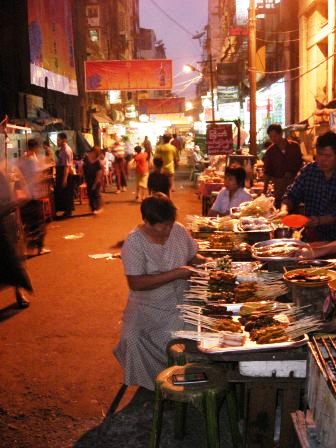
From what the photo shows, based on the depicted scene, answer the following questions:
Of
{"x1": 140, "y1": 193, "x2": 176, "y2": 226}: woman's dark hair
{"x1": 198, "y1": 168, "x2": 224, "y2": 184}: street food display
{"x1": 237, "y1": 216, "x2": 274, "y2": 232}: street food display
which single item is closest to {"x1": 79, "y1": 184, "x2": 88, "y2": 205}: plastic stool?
{"x1": 198, "y1": 168, "x2": 224, "y2": 184}: street food display

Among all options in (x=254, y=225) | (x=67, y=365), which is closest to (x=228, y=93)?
(x=254, y=225)

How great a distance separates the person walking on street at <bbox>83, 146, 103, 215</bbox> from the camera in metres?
16.0

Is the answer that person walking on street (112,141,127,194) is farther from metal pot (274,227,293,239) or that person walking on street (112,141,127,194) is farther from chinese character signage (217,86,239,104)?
metal pot (274,227,293,239)

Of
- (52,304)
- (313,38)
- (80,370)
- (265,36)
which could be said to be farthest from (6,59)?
(80,370)

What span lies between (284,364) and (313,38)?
534 inches

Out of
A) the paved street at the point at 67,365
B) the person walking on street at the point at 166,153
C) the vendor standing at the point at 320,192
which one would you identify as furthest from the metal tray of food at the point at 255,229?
the person walking on street at the point at 166,153

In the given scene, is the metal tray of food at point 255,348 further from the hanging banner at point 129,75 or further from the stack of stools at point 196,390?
the hanging banner at point 129,75

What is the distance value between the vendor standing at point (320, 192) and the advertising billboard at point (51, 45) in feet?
48.3

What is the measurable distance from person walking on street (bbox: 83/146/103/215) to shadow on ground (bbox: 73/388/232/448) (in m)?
11.7

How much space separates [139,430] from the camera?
171 inches

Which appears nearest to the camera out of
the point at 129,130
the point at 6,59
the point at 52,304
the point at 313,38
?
the point at 52,304

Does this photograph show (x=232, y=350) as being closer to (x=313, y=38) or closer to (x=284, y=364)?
(x=284, y=364)

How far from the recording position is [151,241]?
14.9 feet

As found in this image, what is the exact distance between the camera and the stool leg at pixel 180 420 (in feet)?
13.6
